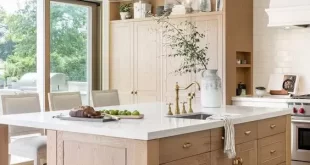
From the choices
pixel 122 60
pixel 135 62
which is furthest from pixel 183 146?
pixel 122 60

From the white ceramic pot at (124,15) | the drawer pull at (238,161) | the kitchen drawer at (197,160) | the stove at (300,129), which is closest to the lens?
the kitchen drawer at (197,160)

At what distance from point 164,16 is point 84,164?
3.66 meters

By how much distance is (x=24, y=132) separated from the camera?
4.38 metres

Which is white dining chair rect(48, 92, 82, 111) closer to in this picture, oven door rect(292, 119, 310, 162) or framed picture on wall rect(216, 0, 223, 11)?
framed picture on wall rect(216, 0, 223, 11)

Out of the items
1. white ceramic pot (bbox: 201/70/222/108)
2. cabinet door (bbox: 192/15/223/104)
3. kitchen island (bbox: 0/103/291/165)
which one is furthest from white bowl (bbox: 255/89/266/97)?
kitchen island (bbox: 0/103/291/165)

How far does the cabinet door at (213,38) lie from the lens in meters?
5.77

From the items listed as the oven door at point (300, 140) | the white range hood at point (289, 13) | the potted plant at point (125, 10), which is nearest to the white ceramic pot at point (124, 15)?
the potted plant at point (125, 10)

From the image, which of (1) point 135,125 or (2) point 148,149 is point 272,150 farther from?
(2) point 148,149

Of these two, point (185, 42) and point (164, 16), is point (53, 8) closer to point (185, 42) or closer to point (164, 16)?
point (164, 16)

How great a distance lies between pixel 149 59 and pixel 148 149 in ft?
13.2

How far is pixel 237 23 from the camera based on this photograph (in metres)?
5.91

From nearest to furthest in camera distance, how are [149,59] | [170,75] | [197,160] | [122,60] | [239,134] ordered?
[197,160], [239,134], [170,75], [149,59], [122,60]

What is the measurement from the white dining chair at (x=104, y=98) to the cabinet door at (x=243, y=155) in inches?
75.0

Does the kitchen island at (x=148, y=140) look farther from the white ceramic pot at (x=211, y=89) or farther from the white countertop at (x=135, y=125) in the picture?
the white ceramic pot at (x=211, y=89)
